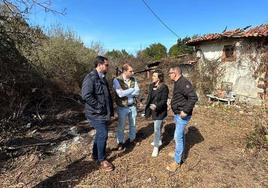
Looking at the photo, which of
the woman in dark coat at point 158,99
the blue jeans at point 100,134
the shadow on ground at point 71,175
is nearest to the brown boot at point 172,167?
the woman in dark coat at point 158,99

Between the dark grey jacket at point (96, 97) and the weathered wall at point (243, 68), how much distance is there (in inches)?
434

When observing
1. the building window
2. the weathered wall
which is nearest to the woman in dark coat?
the weathered wall

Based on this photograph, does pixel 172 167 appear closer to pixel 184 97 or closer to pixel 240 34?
pixel 184 97

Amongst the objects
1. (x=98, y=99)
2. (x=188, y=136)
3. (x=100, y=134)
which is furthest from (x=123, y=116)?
(x=188, y=136)

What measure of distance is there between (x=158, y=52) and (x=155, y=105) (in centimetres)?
3056

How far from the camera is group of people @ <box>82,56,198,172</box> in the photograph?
194 inches

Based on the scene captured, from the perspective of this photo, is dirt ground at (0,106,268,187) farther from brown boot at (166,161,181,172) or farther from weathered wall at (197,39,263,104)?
weathered wall at (197,39,263,104)

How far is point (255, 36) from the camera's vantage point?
14.0 meters

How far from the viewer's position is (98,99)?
198 inches

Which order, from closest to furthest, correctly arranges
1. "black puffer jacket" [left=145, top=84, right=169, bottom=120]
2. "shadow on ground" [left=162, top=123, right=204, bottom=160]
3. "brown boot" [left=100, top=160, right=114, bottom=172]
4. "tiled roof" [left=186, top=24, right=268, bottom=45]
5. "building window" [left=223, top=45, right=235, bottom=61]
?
1. "brown boot" [left=100, top=160, right=114, bottom=172]
2. "black puffer jacket" [left=145, top=84, right=169, bottom=120]
3. "shadow on ground" [left=162, top=123, right=204, bottom=160]
4. "tiled roof" [left=186, top=24, right=268, bottom=45]
5. "building window" [left=223, top=45, right=235, bottom=61]

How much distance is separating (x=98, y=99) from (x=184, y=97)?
153 cm

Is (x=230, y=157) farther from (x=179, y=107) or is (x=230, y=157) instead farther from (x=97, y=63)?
(x=97, y=63)

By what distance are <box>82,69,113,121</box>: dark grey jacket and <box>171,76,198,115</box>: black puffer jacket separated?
123 centimetres

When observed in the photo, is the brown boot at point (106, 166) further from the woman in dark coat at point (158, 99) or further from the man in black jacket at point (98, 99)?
the woman in dark coat at point (158, 99)
